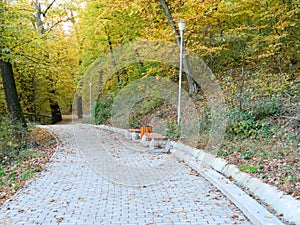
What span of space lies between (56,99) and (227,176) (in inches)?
850

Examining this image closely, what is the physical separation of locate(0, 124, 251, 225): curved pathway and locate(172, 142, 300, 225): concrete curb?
14cm

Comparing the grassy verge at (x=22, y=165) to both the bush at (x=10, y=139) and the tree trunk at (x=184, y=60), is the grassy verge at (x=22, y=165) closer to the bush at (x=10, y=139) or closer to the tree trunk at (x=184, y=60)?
the bush at (x=10, y=139)

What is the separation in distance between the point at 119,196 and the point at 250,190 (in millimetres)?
2158

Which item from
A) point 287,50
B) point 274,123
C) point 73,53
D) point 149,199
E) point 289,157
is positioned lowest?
point 149,199

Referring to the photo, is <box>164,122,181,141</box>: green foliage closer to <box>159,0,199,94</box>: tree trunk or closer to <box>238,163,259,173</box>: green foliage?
<box>159,0,199,94</box>: tree trunk

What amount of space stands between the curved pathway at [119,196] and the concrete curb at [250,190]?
0.14 meters

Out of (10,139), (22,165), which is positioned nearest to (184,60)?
(10,139)

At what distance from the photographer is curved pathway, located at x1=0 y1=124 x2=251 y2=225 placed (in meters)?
4.18

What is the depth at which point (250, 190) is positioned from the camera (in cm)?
499

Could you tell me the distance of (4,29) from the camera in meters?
9.07

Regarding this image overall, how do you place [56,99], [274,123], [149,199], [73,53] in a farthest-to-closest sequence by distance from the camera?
[56,99] < [73,53] < [274,123] < [149,199]

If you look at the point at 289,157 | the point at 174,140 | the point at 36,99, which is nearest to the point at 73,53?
the point at 36,99

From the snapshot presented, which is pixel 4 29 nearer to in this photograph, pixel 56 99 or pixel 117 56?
pixel 117 56

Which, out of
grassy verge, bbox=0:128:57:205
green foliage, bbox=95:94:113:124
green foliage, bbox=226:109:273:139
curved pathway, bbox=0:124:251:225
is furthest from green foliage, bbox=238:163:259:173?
green foliage, bbox=95:94:113:124
